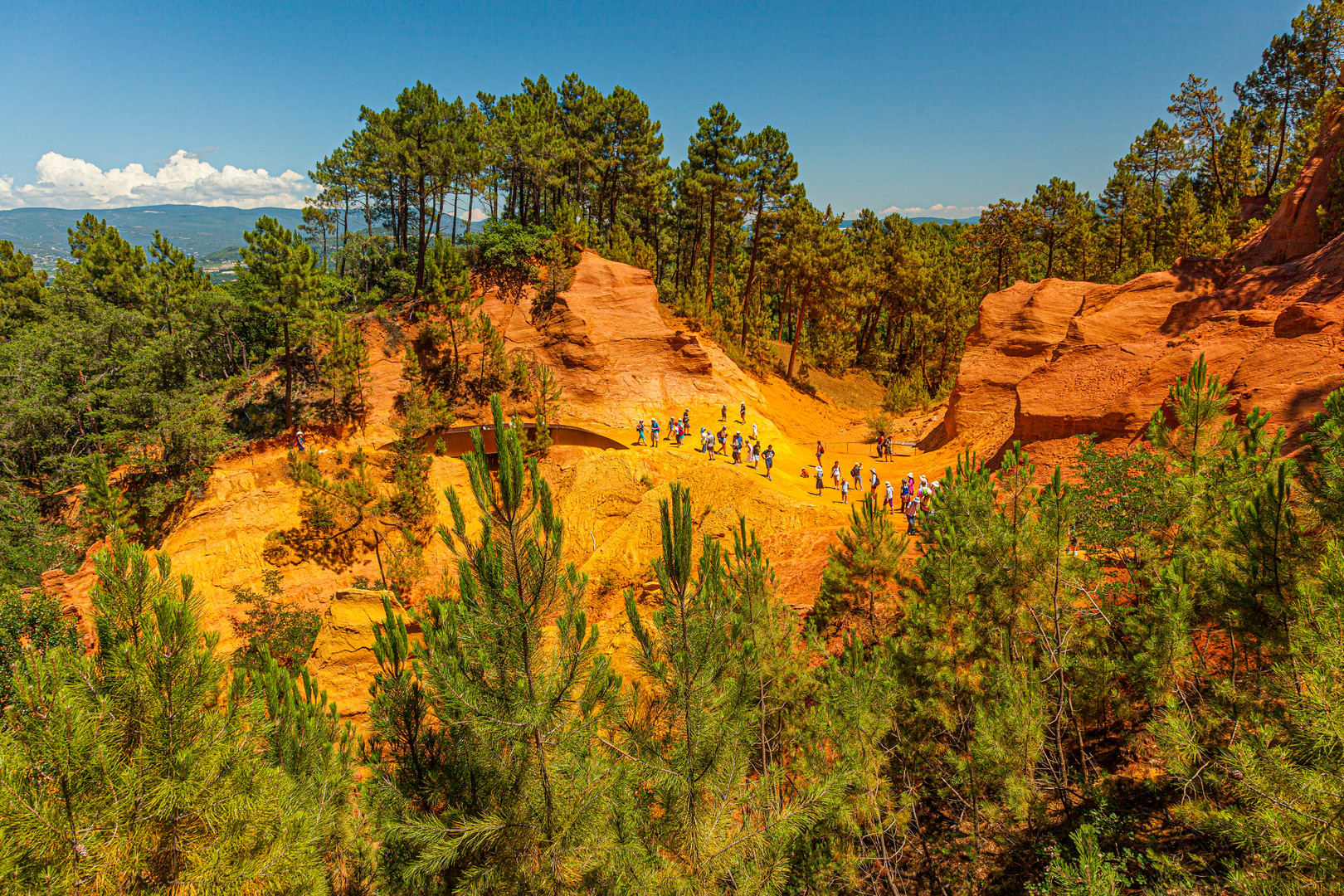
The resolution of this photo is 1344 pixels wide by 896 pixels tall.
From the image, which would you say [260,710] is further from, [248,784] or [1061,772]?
[1061,772]

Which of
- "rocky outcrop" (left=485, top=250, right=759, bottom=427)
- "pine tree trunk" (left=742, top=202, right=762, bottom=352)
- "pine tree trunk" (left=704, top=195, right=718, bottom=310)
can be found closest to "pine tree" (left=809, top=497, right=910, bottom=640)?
"rocky outcrop" (left=485, top=250, right=759, bottom=427)

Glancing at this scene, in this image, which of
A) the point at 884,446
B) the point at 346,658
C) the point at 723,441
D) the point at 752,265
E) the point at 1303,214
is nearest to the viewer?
the point at 346,658

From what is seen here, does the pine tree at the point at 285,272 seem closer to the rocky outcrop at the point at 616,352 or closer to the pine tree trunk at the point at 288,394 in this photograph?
the pine tree trunk at the point at 288,394

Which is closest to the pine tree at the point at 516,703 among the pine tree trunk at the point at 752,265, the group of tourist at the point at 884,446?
the group of tourist at the point at 884,446

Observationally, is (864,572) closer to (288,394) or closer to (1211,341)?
(1211,341)

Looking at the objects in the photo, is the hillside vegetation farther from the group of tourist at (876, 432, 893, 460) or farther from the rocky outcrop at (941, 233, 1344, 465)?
the group of tourist at (876, 432, 893, 460)

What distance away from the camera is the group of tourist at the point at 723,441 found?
27172 millimetres

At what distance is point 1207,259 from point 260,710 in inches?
1168

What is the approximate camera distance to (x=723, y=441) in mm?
30000

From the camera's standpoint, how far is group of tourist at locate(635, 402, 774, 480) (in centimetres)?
2717

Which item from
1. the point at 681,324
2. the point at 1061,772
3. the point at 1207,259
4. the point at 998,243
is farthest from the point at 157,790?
the point at 998,243

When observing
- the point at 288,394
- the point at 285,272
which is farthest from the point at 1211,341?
the point at 288,394

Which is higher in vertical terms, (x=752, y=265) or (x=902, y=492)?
(x=752, y=265)

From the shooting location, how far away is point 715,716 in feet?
20.8
